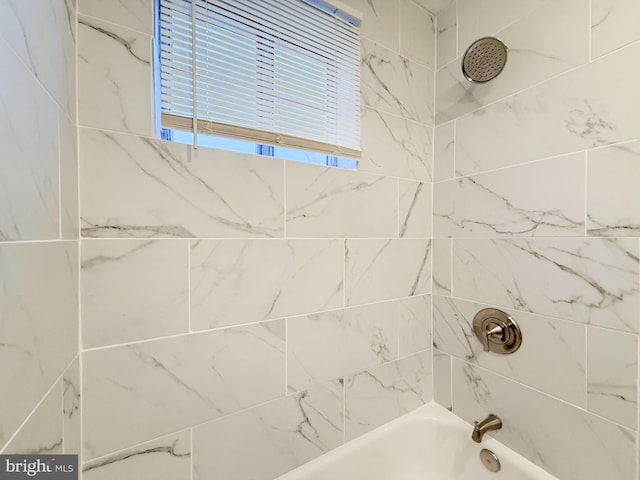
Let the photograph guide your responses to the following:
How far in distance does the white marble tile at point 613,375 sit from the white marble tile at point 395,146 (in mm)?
850

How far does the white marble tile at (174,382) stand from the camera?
2.30ft

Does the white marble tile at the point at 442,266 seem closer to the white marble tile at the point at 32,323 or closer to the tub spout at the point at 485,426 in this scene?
the tub spout at the point at 485,426

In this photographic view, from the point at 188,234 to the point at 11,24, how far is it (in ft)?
1.65

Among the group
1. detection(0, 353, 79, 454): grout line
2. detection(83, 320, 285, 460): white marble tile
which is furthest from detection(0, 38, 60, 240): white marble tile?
detection(83, 320, 285, 460): white marble tile

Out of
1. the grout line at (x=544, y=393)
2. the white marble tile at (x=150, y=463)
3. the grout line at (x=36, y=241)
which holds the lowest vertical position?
the white marble tile at (x=150, y=463)

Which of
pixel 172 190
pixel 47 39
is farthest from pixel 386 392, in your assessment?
pixel 47 39

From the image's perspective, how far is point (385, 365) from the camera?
3.90 ft

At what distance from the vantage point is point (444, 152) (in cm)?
126

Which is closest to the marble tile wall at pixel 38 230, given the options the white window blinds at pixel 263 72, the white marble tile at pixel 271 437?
the white window blinds at pixel 263 72

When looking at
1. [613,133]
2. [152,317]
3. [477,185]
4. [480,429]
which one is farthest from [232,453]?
[613,133]

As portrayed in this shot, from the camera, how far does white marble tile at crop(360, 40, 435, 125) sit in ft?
3.67

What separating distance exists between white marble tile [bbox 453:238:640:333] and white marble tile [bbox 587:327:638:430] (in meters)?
0.05

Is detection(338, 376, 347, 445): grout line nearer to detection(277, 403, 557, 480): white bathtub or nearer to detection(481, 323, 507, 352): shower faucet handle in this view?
detection(277, 403, 557, 480): white bathtub

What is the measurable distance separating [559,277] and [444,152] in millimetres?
682
